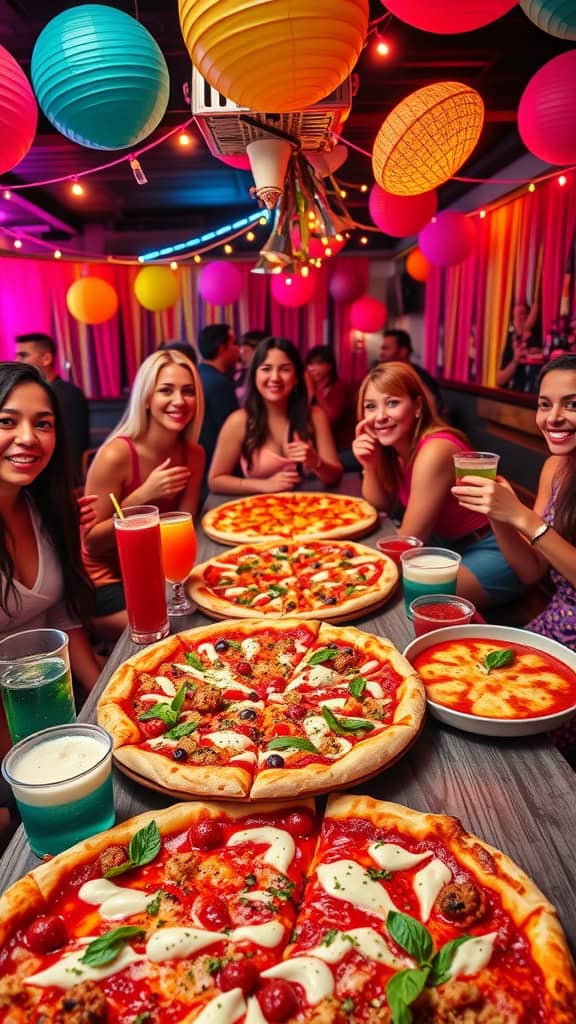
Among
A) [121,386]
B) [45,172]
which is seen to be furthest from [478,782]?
[121,386]

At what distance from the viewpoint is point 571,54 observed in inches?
127

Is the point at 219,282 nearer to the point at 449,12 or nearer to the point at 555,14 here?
the point at 555,14

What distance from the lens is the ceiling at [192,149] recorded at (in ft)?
14.1

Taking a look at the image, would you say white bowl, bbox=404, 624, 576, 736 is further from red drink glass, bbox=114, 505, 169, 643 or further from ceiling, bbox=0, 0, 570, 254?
ceiling, bbox=0, 0, 570, 254

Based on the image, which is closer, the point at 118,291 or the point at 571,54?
the point at 571,54

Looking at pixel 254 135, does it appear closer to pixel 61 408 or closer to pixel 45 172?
pixel 61 408

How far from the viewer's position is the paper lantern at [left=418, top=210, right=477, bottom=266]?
251 inches

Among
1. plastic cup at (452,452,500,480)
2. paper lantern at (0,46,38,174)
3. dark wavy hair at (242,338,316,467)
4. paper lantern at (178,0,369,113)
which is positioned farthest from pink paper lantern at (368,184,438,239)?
paper lantern at (178,0,369,113)

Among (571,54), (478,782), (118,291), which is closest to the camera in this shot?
(478,782)

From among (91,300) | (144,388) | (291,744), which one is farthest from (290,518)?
(91,300)

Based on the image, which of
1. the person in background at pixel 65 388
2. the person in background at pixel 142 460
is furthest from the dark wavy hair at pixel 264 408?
the person in background at pixel 65 388

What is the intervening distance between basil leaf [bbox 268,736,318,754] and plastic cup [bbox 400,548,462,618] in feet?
2.83

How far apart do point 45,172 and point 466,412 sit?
626 cm

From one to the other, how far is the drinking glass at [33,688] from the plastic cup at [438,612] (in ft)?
3.73
